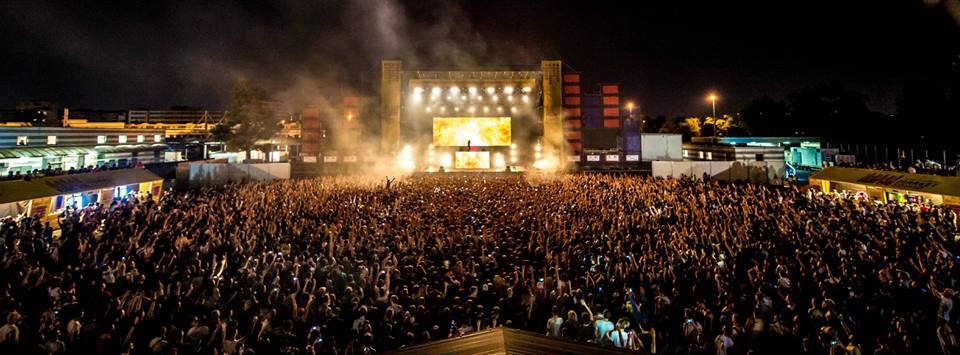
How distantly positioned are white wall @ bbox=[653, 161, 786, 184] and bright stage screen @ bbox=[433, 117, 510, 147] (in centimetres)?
1196

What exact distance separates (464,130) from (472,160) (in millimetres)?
2199

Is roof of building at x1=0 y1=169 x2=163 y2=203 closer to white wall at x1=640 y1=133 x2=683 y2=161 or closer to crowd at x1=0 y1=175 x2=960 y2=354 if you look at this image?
crowd at x1=0 y1=175 x2=960 y2=354

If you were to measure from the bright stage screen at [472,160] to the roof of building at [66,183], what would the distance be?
55.7 ft

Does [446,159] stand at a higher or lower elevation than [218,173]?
higher

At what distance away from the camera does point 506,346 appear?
78.3 inches

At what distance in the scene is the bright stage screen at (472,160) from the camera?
28.7 m

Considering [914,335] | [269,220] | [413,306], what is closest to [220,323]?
[413,306]

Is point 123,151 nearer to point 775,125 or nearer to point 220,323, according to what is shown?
point 220,323

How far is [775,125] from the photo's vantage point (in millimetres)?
45031

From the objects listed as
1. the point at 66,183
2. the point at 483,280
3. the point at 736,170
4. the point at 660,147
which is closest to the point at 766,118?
the point at 660,147

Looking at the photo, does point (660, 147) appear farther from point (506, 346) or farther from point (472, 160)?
point (506, 346)

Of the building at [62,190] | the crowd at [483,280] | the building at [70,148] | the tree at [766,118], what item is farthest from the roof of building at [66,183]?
the tree at [766,118]

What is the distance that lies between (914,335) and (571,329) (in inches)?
132

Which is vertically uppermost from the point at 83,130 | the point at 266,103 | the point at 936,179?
the point at 266,103
